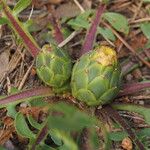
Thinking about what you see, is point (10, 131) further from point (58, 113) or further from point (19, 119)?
point (58, 113)

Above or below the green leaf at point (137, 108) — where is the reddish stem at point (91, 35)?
above

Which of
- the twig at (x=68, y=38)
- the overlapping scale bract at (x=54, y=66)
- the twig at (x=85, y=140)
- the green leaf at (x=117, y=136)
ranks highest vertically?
the twig at (x=68, y=38)

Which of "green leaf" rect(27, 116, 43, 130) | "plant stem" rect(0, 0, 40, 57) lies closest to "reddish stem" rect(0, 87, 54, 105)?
"green leaf" rect(27, 116, 43, 130)

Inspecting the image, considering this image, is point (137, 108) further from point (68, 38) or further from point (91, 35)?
point (68, 38)

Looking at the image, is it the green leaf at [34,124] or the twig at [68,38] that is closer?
the green leaf at [34,124]

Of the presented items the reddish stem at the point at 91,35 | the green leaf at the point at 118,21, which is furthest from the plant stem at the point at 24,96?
the green leaf at the point at 118,21

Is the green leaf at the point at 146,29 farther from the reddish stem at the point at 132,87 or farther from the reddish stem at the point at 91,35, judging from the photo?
the reddish stem at the point at 132,87

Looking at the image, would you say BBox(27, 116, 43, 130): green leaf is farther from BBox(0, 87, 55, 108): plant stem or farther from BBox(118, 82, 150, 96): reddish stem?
BBox(118, 82, 150, 96): reddish stem
